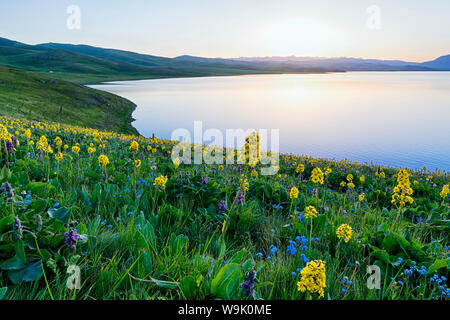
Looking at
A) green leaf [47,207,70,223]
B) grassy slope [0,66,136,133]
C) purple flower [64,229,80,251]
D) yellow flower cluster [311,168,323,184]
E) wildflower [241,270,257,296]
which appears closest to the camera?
wildflower [241,270,257,296]

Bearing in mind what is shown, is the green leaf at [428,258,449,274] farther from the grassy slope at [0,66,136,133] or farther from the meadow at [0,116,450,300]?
the grassy slope at [0,66,136,133]

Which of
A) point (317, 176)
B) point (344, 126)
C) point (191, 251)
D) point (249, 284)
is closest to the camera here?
point (249, 284)

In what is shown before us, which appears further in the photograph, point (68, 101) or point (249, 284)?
point (68, 101)

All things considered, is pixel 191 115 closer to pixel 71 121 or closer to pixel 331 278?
pixel 71 121

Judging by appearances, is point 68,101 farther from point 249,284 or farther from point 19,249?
point 249,284

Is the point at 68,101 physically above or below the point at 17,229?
above

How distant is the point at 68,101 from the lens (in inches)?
2090

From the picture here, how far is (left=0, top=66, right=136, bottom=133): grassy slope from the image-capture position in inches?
1582

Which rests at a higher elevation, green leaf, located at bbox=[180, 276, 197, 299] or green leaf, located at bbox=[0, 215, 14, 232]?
green leaf, located at bbox=[0, 215, 14, 232]

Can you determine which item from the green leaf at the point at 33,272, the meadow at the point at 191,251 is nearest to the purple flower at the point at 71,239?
the meadow at the point at 191,251

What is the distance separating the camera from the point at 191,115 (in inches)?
2092

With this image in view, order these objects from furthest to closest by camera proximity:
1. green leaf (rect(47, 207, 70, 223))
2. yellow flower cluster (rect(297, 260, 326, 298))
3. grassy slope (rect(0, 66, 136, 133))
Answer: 1. grassy slope (rect(0, 66, 136, 133))
2. green leaf (rect(47, 207, 70, 223))
3. yellow flower cluster (rect(297, 260, 326, 298))

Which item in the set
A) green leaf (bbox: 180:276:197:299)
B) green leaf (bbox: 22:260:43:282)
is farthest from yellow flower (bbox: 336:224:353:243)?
green leaf (bbox: 22:260:43:282)

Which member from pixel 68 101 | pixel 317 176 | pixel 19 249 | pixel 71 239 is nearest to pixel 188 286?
pixel 71 239
